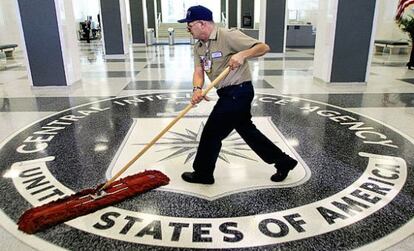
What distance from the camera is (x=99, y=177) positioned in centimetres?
265

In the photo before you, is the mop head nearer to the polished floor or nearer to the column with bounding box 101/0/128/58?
the polished floor

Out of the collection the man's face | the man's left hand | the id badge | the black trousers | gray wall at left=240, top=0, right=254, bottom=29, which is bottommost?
the black trousers

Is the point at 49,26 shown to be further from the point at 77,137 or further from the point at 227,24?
the point at 227,24

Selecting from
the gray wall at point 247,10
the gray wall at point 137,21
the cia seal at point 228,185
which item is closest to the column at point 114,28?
the gray wall at point 137,21

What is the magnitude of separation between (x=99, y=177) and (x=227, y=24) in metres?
16.0

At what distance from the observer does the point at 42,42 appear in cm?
547

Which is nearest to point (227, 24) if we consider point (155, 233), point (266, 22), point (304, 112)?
point (266, 22)

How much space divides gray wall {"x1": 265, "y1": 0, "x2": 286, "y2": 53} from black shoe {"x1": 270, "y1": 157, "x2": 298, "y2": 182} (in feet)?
27.5

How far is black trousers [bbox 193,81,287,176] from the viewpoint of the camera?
7.30 ft

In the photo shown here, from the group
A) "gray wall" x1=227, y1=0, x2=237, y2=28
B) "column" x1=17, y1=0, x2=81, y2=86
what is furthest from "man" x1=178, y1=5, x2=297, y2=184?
"gray wall" x1=227, y1=0, x2=237, y2=28

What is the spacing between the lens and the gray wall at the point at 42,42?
529 centimetres

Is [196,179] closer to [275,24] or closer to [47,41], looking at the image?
[47,41]

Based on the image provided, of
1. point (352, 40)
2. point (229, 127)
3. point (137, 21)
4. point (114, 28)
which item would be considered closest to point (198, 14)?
point (229, 127)

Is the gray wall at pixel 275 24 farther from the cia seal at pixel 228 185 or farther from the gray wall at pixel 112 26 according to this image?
the cia seal at pixel 228 185
